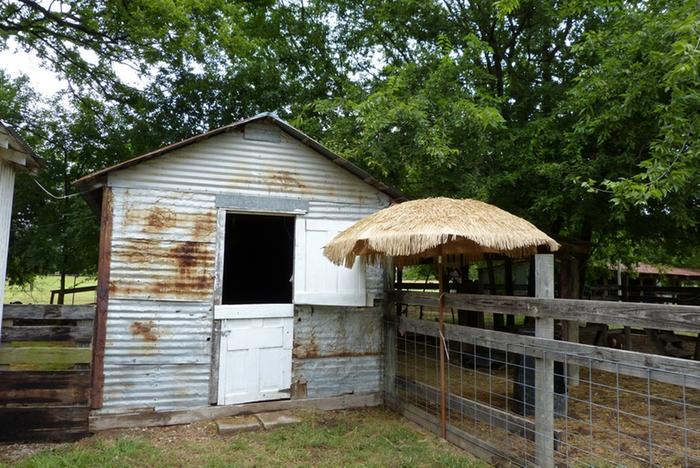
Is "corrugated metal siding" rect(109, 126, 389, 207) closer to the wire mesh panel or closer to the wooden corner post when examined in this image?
the wooden corner post

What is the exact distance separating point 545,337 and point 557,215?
157 inches

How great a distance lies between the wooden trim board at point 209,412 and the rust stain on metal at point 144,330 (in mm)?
881

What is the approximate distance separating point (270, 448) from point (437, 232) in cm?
297

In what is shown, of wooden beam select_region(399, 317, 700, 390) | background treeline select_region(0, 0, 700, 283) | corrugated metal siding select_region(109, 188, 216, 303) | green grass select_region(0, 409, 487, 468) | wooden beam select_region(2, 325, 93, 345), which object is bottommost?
green grass select_region(0, 409, 487, 468)

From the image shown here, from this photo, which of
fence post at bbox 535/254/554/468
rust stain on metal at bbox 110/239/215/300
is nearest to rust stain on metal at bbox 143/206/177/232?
rust stain on metal at bbox 110/239/215/300

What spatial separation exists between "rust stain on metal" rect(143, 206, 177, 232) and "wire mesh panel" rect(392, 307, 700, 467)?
3307mm

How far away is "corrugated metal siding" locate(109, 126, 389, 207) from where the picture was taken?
5820mm

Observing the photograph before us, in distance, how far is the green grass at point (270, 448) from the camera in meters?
4.59

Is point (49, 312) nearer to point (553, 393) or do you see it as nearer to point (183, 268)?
point (183, 268)

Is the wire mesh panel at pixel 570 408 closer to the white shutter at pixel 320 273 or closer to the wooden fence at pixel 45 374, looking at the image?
the white shutter at pixel 320 273

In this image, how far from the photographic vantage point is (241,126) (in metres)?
6.13

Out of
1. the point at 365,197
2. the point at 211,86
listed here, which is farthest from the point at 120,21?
the point at 365,197

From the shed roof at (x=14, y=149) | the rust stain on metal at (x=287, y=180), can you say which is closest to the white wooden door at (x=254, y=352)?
the rust stain on metal at (x=287, y=180)

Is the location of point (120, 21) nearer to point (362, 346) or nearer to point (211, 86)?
point (211, 86)
